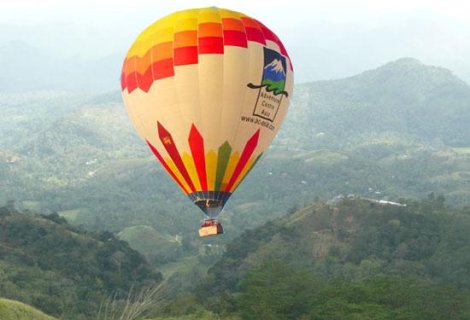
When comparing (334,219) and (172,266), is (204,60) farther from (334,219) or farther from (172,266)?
(172,266)

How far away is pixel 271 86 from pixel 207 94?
12.7ft

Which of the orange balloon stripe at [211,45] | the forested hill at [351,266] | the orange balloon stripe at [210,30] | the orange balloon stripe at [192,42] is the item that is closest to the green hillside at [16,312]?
the forested hill at [351,266]

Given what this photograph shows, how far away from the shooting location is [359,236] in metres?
129

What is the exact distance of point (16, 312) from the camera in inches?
2516

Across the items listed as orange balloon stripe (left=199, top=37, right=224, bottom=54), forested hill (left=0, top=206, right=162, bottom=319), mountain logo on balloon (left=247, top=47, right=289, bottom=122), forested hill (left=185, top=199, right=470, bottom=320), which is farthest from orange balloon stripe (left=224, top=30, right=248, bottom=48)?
forested hill (left=0, top=206, right=162, bottom=319)

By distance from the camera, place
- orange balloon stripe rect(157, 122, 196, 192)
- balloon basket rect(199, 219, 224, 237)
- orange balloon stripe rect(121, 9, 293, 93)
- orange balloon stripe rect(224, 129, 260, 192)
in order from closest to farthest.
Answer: balloon basket rect(199, 219, 224, 237)
orange balloon stripe rect(121, 9, 293, 93)
orange balloon stripe rect(157, 122, 196, 192)
orange balloon stripe rect(224, 129, 260, 192)

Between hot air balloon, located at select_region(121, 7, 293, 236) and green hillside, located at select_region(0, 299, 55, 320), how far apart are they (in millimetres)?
24975

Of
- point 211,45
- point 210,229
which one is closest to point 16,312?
point 210,229

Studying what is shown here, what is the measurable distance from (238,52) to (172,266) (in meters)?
138

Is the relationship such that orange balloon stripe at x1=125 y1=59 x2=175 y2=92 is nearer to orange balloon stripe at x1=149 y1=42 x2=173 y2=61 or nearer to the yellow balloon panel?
the yellow balloon panel

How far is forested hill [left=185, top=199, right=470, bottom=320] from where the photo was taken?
246ft

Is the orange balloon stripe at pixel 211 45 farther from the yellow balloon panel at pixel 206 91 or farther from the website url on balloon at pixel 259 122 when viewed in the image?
the website url on balloon at pixel 259 122

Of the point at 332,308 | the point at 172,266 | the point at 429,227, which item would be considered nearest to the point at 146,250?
the point at 172,266

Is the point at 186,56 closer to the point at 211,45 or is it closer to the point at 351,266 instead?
the point at 211,45
